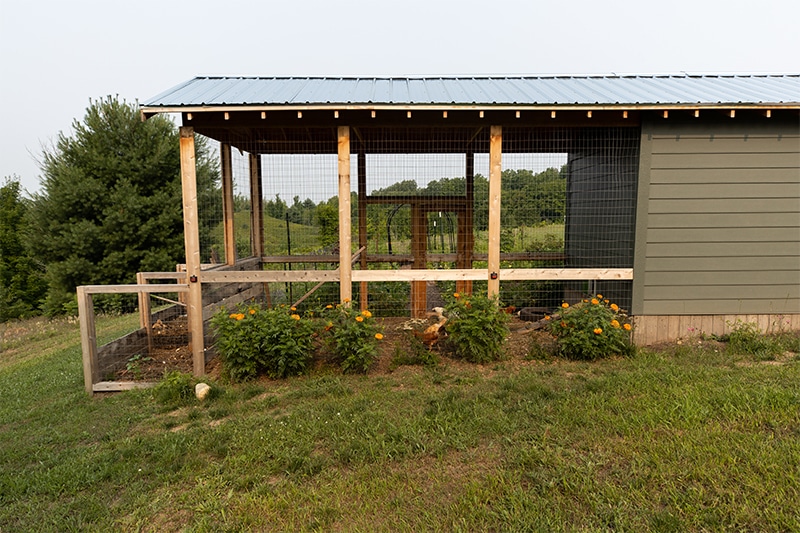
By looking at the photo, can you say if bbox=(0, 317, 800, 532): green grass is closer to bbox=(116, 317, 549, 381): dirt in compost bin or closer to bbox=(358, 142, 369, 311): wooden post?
bbox=(116, 317, 549, 381): dirt in compost bin

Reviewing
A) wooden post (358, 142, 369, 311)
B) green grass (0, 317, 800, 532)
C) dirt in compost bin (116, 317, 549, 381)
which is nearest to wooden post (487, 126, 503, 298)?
dirt in compost bin (116, 317, 549, 381)

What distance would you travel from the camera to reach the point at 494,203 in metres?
5.23

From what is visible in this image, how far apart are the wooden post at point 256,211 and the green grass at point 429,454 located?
3353 millimetres

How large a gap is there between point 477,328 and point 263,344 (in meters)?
2.23

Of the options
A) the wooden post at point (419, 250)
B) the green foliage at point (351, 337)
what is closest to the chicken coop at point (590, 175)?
the green foliage at point (351, 337)

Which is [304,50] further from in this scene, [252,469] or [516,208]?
[252,469]

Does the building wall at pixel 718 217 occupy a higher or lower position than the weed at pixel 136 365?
higher

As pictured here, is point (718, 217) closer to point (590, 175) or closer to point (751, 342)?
point (751, 342)

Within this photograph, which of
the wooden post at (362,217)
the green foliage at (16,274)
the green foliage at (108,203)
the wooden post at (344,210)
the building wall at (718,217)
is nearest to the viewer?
the wooden post at (344,210)

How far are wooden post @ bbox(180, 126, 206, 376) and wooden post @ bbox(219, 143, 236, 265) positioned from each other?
3.97ft

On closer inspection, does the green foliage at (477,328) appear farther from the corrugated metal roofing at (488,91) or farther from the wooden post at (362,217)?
the wooden post at (362,217)

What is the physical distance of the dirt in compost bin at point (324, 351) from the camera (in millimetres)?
5055

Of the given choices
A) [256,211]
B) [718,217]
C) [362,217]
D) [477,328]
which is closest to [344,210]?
[477,328]

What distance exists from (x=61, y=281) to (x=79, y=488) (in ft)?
41.1
